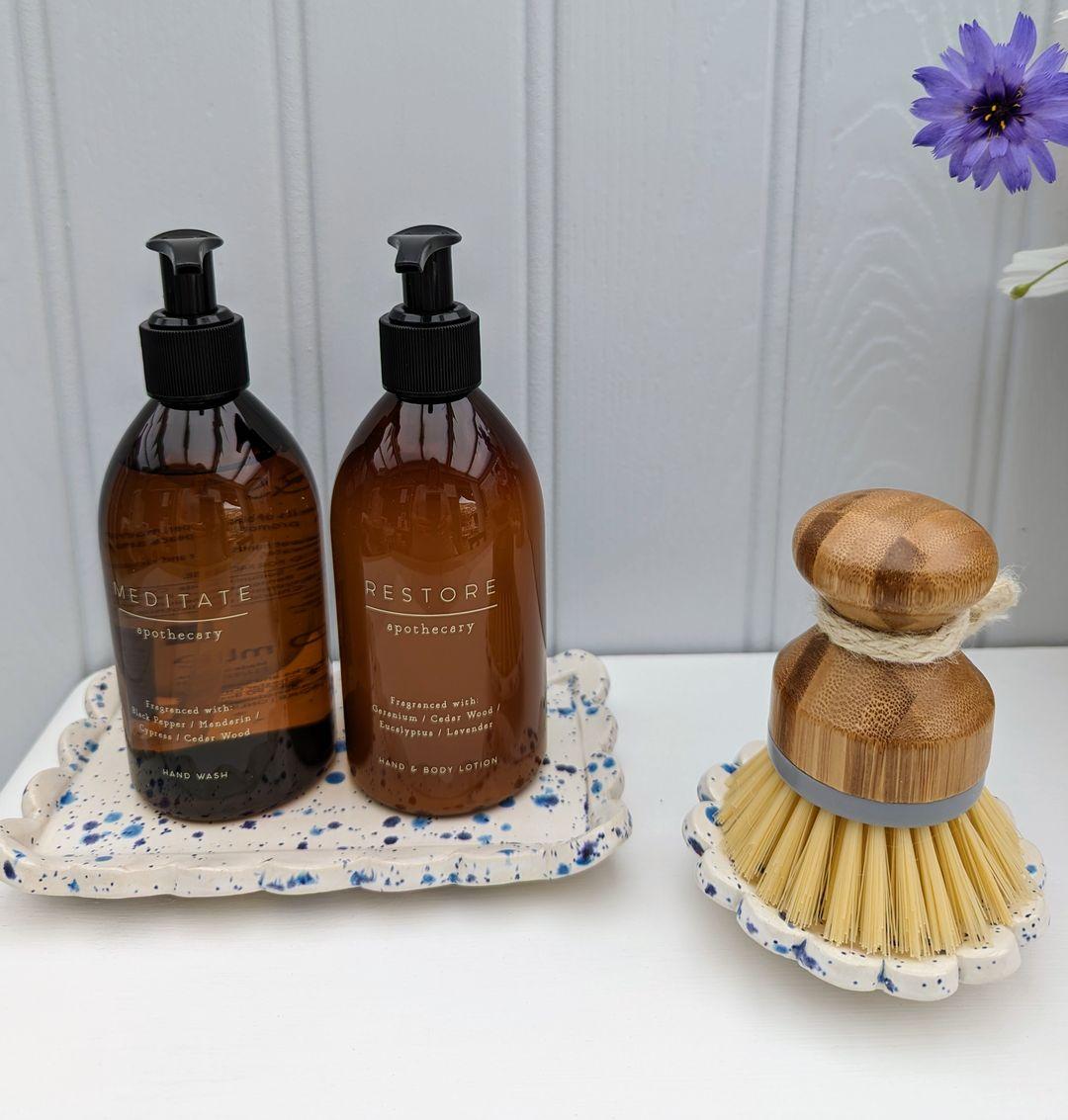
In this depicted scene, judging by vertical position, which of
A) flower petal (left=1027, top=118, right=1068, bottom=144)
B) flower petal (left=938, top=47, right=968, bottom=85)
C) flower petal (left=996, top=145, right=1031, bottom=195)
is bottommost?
flower petal (left=996, top=145, right=1031, bottom=195)

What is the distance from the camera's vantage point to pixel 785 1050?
0.41m

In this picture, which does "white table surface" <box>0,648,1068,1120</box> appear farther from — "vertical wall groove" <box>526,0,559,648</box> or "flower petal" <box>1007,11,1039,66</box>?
"flower petal" <box>1007,11,1039,66</box>

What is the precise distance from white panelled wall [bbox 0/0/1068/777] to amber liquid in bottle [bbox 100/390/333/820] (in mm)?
134

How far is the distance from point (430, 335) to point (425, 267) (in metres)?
0.03

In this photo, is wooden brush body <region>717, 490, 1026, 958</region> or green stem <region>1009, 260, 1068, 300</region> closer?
wooden brush body <region>717, 490, 1026, 958</region>

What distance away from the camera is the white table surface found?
1.27 feet

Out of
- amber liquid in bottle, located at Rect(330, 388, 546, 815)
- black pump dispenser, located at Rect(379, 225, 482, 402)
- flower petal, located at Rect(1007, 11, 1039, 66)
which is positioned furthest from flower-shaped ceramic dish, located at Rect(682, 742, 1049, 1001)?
flower petal, located at Rect(1007, 11, 1039, 66)

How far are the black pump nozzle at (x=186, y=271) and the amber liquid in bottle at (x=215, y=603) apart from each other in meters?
0.04

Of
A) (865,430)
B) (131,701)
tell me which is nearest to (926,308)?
(865,430)

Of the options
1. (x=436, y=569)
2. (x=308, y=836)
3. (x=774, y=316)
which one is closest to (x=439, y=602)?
(x=436, y=569)

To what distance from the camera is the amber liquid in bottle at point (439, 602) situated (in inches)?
18.2

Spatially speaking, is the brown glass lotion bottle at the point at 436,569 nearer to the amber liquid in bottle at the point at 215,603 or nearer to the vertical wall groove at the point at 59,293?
the amber liquid in bottle at the point at 215,603

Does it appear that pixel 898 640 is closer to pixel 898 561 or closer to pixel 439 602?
pixel 898 561

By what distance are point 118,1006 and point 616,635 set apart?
0.34m
